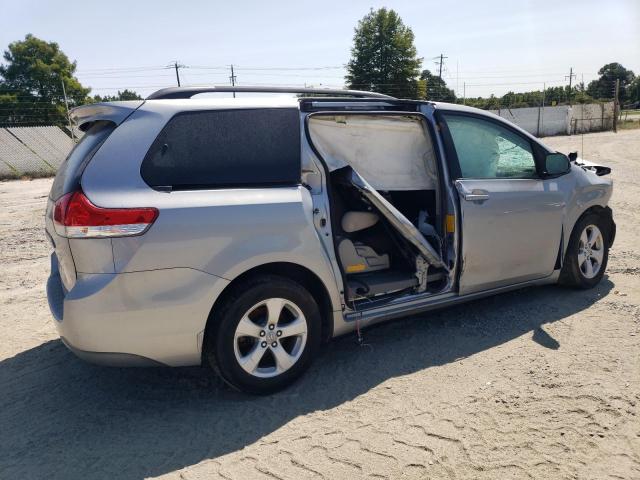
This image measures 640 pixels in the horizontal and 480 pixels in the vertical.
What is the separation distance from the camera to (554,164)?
464 cm

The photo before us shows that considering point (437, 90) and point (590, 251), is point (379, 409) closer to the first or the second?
point (590, 251)

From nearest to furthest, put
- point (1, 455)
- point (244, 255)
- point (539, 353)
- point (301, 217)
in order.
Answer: point (1, 455), point (244, 255), point (301, 217), point (539, 353)

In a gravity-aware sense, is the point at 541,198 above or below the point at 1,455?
above

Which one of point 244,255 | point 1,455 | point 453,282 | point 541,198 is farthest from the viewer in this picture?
point 541,198

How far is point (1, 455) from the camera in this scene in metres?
2.78

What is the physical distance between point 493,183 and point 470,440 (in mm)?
2255

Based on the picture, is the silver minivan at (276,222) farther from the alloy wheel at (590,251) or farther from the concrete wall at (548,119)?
the concrete wall at (548,119)

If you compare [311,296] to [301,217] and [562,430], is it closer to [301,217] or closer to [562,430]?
[301,217]

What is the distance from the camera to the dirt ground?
2.64 m

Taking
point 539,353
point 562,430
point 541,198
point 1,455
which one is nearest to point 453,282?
point 539,353

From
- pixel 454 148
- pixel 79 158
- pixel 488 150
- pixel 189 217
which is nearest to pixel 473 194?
pixel 454 148

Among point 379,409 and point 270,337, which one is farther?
point 270,337

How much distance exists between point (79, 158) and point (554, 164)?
12.8 ft

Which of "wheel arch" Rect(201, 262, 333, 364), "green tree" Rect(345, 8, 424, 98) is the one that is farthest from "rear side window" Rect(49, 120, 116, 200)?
"green tree" Rect(345, 8, 424, 98)
